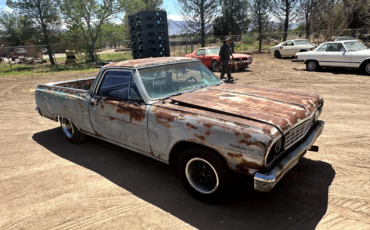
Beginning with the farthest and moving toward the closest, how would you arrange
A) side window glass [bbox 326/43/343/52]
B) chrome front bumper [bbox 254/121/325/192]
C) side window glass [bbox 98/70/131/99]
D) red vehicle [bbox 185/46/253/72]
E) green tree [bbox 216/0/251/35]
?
green tree [bbox 216/0/251/35]
red vehicle [bbox 185/46/253/72]
side window glass [bbox 326/43/343/52]
side window glass [bbox 98/70/131/99]
chrome front bumper [bbox 254/121/325/192]

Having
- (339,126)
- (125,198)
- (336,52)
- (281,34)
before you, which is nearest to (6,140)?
(125,198)

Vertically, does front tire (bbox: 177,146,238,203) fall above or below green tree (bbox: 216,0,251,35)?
below

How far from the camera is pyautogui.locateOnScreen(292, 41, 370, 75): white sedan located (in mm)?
10742

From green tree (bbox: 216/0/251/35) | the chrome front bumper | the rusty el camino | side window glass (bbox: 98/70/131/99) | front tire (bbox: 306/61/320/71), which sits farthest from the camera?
green tree (bbox: 216/0/251/35)

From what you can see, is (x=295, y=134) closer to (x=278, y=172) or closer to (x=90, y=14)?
(x=278, y=172)

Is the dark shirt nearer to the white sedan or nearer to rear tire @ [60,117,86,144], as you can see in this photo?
the white sedan

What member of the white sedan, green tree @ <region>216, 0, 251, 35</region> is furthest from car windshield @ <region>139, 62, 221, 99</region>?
green tree @ <region>216, 0, 251, 35</region>

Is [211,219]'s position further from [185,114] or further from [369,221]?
[369,221]

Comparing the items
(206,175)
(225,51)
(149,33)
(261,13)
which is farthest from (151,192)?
(261,13)

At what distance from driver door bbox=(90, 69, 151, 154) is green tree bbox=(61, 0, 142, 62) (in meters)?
20.9

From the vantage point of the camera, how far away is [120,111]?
3.58m

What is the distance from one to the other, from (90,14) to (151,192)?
24.0 meters


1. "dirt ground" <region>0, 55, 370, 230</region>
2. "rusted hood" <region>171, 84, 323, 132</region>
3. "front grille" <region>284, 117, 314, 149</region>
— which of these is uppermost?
"rusted hood" <region>171, 84, 323, 132</region>

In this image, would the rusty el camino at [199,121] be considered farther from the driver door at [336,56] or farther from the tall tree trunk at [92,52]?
the tall tree trunk at [92,52]
